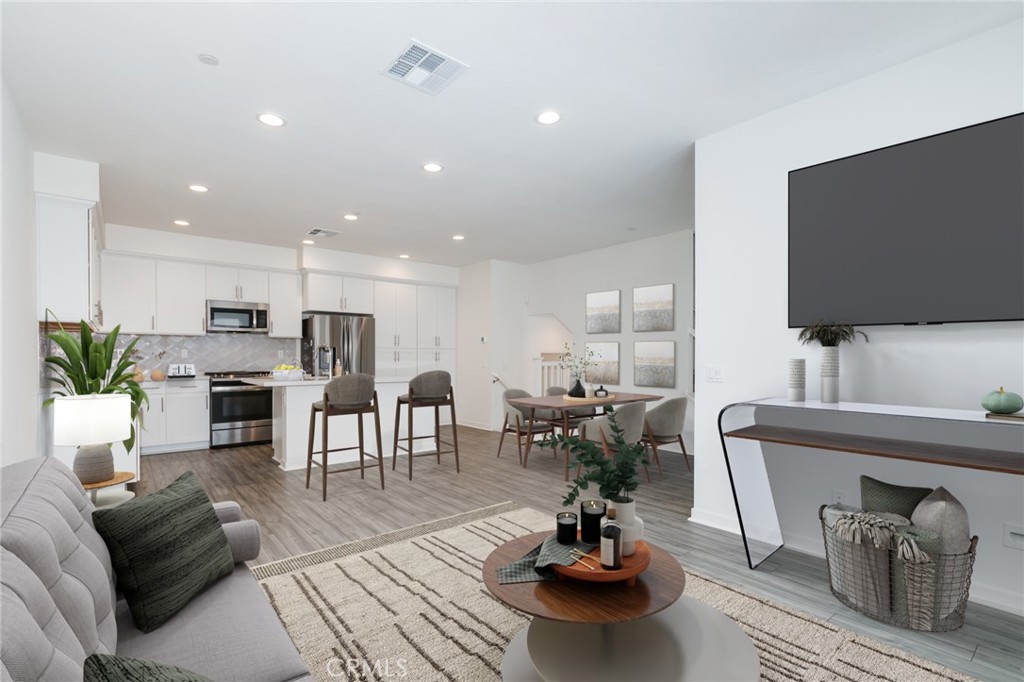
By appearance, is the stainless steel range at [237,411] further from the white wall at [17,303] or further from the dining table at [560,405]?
the dining table at [560,405]

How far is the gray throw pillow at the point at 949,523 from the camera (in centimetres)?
215

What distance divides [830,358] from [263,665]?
292 cm

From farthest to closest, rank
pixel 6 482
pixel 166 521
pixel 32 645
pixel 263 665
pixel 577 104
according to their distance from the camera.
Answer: pixel 577 104, pixel 166 521, pixel 6 482, pixel 263 665, pixel 32 645

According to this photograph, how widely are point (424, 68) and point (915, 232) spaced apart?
2.73m

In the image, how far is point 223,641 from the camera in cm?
137

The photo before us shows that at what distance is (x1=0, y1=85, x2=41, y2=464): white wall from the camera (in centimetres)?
260

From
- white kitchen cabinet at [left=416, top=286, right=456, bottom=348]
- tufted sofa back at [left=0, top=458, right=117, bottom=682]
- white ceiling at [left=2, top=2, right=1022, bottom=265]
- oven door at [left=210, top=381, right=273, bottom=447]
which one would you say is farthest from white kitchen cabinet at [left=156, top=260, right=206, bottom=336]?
tufted sofa back at [left=0, top=458, right=117, bottom=682]

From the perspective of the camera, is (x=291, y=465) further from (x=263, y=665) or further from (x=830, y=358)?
(x=830, y=358)

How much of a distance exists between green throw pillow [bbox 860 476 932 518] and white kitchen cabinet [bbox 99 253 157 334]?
7220 mm

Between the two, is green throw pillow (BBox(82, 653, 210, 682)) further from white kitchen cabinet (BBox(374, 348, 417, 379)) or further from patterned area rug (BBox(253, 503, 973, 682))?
white kitchen cabinet (BBox(374, 348, 417, 379))

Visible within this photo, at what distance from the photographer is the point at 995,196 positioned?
2.33 metres

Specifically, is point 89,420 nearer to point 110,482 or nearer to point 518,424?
point 110,482

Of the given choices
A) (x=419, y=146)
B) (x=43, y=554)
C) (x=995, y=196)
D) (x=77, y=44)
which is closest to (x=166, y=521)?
(x=43, y=554)

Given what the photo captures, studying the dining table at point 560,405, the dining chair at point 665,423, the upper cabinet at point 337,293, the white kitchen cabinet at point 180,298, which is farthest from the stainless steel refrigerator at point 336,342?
the dining chair at point 665,423
